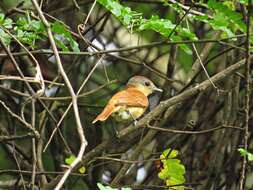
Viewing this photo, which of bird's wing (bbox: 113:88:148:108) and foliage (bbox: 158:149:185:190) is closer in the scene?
foliage (bbox: 158:149:185:190)

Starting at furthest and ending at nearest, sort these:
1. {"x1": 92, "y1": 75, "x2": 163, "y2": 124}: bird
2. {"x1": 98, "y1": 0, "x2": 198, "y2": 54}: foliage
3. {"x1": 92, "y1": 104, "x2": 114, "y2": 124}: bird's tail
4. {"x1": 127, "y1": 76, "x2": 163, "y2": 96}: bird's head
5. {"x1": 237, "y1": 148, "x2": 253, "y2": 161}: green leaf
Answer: {"x1": 127, "y1": 76, "x2": 163, "y2": 96}: bird's head
{"x1": 92, "y1": 75, "x2": 163, "y2": 124}: bird
{"x1": 92, "y1": 104, "x2": 114, "y2": 124}: bird's tail
{"x1": 98, "y1": 0, "x2": 198, "y2": 54}: foliage
{"x1": 237, "y1": 148, "x2": 253, "y2": 161}: green leaf

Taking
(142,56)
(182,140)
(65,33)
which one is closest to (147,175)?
(182,140)

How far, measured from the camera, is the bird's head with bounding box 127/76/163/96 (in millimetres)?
5211

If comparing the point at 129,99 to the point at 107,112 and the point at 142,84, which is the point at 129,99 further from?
the point at 142,84

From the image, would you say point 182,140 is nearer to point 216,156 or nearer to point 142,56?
point 216,156

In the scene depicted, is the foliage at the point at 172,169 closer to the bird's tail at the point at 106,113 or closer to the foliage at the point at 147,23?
the bird's tail at the point at 106,113

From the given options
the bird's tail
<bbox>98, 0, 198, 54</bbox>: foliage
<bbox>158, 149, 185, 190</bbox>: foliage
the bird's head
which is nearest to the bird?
the bird's tail

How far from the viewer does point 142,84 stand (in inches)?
208

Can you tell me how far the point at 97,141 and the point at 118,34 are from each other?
1.73 m

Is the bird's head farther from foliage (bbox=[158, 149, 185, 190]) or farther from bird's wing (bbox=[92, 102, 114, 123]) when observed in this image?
foliage (bbox=[158, 149, 185, 190])

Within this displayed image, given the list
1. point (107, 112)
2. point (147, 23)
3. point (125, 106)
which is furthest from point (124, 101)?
point (147, 23)

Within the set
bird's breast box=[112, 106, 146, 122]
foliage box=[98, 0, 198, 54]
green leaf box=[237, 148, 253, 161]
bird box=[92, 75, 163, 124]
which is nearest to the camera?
green leaf box=[237, 148, 253, 161]

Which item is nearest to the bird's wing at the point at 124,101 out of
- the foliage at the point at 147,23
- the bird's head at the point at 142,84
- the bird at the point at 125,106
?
the bird at the point at 125,106

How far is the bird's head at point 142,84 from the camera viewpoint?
5.21 meters
